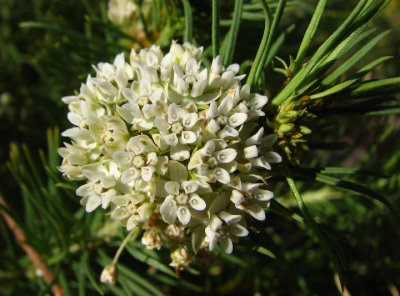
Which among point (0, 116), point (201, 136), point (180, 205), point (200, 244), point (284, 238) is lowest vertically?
point (284, 238)

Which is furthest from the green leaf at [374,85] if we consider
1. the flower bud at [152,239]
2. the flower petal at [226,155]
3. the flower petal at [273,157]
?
the flower bud at [152,239]

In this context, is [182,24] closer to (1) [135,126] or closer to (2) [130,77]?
(2) [130,77]

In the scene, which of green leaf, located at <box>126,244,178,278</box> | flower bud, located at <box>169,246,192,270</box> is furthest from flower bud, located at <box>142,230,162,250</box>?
green leaf, located at <box>126,244,178,278</box>

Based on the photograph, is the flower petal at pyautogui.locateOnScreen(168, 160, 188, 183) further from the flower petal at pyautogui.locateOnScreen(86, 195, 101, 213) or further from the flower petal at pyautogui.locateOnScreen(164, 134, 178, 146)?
the flower petal at pyautogui.locateOnScreen(86, 195, 101, 213)

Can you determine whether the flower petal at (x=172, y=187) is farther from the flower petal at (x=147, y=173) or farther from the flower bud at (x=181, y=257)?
the flower bud at (x=181, y=257)

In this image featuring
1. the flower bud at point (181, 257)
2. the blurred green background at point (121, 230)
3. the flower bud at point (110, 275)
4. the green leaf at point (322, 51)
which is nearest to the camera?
the green leaf at point (322, 51)

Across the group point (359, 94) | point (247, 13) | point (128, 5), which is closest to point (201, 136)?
point (359, 94)

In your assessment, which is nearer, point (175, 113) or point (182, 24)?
point (175, 113)
